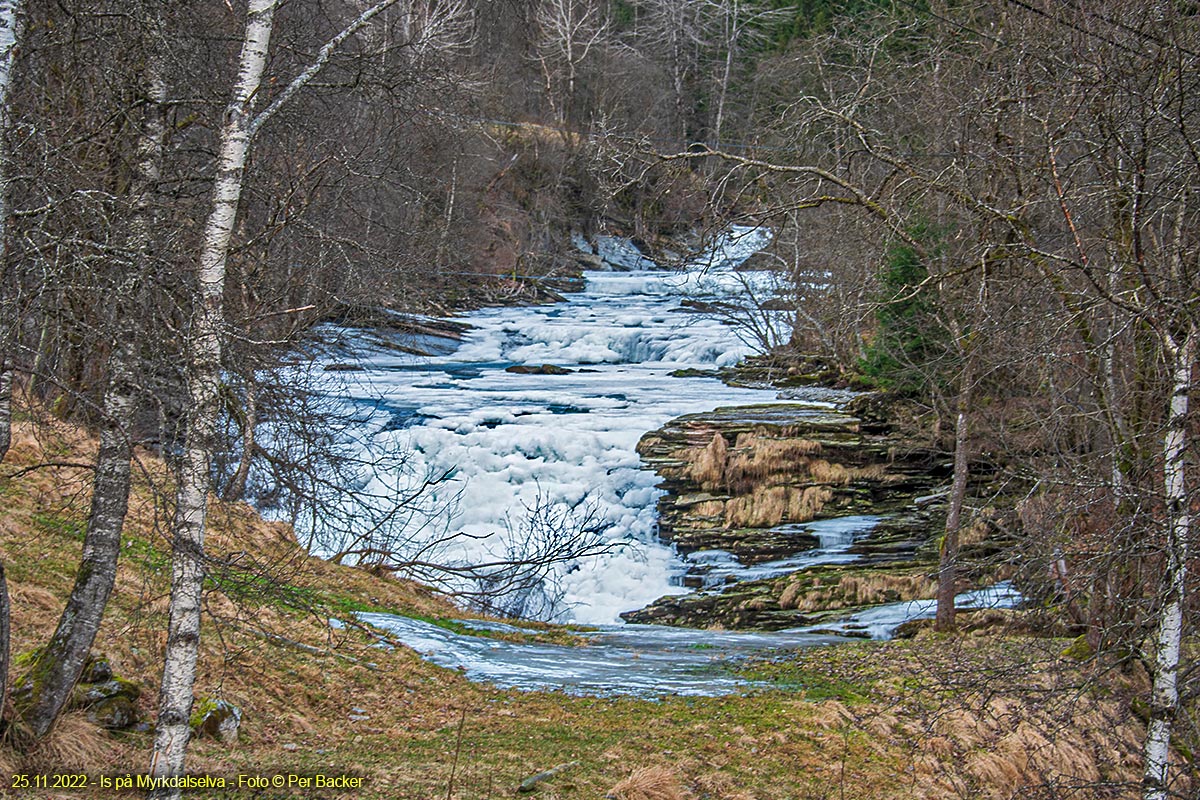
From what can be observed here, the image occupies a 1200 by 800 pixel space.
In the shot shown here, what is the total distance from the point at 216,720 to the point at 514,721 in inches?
97.6

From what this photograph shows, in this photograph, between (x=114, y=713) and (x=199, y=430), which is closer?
(x=199, y=430)

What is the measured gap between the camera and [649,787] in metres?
6.71

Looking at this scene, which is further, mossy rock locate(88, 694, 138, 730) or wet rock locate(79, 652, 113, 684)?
wet rock locate(79, 652, 113, 684)

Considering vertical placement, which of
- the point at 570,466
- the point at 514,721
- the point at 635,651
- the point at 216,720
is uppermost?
the point at 570,466

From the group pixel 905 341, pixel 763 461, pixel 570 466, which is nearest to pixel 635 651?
pixel 763 461

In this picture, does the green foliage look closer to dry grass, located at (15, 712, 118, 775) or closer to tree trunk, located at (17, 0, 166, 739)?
tree trunk, located at (17, 0, 166, 739)

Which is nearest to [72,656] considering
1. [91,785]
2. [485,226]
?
[91,785]

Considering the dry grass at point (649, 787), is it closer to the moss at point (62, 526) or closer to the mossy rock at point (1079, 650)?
the mossy rock at point (1079, 650)

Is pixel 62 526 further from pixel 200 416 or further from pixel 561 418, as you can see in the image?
pixel 561 418

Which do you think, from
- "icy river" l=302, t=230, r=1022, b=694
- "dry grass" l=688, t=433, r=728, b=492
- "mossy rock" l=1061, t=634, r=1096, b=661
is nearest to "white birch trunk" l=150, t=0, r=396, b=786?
"icy river" l=302, t=230, r=1022, b=694

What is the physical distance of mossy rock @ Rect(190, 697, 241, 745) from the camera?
678cm

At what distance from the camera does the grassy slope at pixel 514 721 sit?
657cm

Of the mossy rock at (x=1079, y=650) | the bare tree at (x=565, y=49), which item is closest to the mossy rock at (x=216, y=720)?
the mossy rock at (x=1079, y=650)

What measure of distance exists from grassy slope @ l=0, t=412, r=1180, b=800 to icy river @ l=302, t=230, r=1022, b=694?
1031 millimetres
